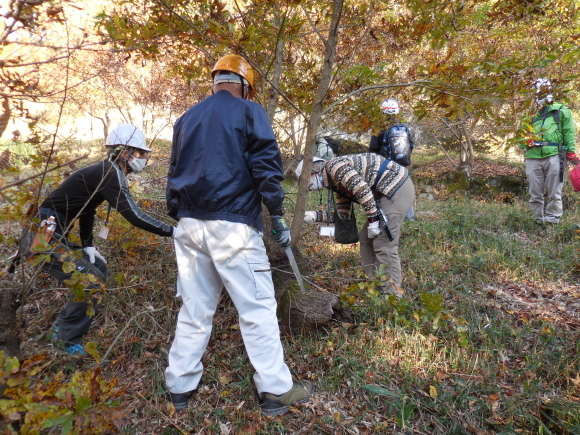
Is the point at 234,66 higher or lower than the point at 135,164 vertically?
higher

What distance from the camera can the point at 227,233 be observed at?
240cm

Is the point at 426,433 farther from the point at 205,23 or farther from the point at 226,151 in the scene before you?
the point at 205,23

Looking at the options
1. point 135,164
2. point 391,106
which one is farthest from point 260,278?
point 391,106

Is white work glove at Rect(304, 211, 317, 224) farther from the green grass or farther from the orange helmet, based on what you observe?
the orange helmet

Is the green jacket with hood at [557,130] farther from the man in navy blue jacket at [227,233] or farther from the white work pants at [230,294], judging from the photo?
the white work pants at [230,294]

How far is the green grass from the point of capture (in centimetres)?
241

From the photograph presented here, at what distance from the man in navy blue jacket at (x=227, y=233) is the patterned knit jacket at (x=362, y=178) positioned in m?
1.27

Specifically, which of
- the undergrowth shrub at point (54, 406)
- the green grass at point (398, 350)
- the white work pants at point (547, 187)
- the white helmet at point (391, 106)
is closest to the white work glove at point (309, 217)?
the green grass at point (398, 350)

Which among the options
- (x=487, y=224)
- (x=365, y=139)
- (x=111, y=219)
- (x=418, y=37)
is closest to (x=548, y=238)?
(x=487, y=224)

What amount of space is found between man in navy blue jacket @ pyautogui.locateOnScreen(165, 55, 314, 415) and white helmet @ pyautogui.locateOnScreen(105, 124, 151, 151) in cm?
104

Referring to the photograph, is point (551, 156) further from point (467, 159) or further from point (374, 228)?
point (467, 159)

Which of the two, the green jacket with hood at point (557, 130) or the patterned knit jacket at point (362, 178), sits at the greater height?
the green jacket with hood at point (557, 130)

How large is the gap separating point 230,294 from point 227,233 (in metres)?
0.42

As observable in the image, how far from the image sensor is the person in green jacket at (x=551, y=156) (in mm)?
5734
